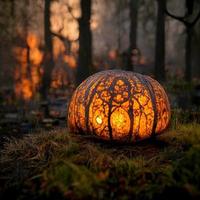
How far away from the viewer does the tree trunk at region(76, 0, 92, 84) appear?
10865 millimetres

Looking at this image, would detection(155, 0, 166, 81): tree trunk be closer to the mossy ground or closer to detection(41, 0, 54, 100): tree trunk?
detection(41, 0, 54, 100): tree trunk

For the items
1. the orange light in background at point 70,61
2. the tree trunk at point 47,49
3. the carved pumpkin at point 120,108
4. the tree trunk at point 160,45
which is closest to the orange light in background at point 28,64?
the tree trunk at point 47,49

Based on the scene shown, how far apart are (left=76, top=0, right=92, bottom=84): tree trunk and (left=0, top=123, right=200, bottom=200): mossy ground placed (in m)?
6.90

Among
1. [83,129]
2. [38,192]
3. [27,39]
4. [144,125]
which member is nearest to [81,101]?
[83,129]

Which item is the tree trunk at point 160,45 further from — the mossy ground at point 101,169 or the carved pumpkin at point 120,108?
the mossy ground at point 101,169

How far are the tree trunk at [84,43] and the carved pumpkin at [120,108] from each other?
6680 millimetres

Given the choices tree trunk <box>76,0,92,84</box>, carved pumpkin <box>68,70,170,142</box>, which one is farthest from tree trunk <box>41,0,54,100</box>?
carved pumpkin <box>68,70,170,142</box>

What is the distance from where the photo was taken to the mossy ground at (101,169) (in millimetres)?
3029

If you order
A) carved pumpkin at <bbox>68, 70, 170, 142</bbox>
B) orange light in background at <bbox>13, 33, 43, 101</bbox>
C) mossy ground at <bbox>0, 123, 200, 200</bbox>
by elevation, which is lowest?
mossy ground at <bbox>0, 123, 200, 200</bbox>

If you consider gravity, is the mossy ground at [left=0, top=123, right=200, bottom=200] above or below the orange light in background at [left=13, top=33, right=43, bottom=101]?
below

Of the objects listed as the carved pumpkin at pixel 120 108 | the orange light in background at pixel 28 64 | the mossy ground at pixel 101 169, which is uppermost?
the orange light in background at pixel 28 64

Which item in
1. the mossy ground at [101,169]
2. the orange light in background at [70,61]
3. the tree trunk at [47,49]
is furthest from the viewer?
the orange light in background at [70,61]

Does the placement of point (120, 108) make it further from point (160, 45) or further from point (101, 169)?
point (160, 45)

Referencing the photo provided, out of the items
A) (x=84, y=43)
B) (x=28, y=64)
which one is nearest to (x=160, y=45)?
(x=84, y=43)
